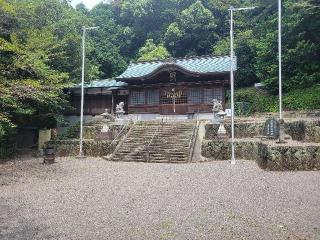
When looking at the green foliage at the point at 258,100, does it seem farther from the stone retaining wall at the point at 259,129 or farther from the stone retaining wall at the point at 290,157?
the stone retaining wall at the point at 290,157

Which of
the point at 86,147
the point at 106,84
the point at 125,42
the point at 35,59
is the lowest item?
the point at 86,147

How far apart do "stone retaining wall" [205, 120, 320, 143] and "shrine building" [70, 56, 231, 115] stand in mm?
6507

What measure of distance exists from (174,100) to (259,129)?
9347 millimetres

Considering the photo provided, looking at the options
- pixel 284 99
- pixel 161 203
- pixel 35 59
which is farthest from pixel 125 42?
pixel 161 203

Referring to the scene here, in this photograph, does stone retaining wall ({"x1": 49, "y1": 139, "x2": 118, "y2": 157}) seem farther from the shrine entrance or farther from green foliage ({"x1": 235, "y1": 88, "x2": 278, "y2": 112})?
green foliage ({"x1": 235, "y1": 88, "x2": 278, "y2": 112})

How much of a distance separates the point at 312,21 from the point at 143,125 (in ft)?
60.3

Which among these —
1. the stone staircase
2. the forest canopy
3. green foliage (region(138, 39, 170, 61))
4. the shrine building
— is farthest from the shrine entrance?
green foliage (region(138, 39, 170, 61))

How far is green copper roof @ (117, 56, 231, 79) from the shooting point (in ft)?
83.1

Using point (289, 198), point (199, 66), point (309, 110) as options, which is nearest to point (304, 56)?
point (309, 110)

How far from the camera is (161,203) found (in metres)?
9.15

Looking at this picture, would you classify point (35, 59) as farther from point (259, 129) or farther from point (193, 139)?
point (259, 129)

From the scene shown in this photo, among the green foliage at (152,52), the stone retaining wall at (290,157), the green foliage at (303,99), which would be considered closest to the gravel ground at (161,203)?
the stone retaining wall at (290,157)

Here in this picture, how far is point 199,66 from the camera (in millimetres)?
27266

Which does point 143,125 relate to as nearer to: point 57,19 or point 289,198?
point 57,19
